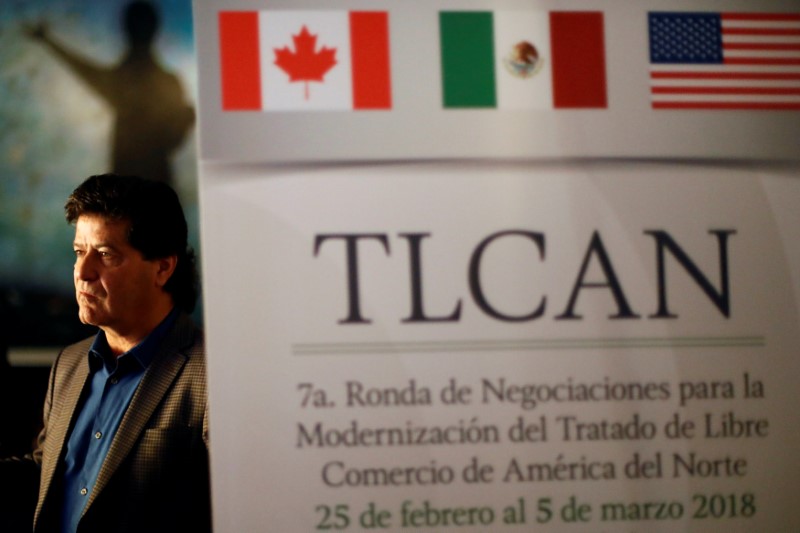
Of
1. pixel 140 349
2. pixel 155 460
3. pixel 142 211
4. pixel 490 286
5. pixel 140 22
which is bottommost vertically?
pixel 155 460

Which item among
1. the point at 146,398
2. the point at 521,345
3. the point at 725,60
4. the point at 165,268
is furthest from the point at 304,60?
the point at 165,268

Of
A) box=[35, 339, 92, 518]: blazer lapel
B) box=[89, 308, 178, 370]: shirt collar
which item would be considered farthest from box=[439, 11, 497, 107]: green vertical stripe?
box=[35, 339, 92, 518]: blazer lapel

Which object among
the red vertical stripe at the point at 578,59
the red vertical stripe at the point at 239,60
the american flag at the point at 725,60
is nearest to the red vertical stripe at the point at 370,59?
the red vertical stripe at the point at 239,60

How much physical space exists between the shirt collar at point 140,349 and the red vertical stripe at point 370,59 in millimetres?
1195

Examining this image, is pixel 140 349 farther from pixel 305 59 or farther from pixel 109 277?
pixel 305 59

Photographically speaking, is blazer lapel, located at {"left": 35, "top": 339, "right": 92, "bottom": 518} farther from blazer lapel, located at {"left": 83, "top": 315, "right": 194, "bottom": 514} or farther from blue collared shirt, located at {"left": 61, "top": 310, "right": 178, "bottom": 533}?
blazer lapel, located at {"left": 83, "top": 315, "right": 194, "bottom": 514}

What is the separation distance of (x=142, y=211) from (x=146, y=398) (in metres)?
0.52

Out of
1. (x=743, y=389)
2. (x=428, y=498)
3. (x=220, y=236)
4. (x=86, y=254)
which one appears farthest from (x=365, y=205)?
(x=86, y=254)

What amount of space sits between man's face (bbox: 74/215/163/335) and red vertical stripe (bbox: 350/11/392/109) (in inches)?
47.9

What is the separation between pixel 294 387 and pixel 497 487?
34cm

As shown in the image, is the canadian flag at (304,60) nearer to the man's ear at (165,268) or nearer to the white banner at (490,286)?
the white banner at (490,286)

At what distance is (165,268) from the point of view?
232 centimetres

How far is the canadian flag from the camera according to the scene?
121cm

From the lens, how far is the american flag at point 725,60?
4.17ft
